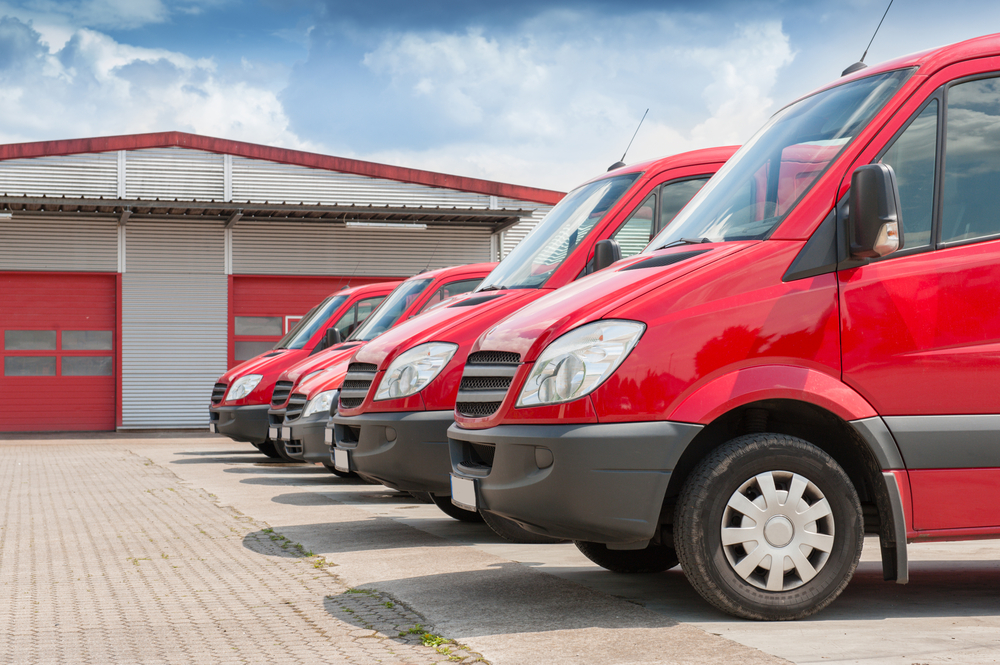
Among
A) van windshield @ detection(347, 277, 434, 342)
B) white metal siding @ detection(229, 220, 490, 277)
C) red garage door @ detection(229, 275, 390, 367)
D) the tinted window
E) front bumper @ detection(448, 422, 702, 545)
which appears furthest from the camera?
white metal siding @ detection(229, 220, 490, 277)

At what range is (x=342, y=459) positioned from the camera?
693 centimetres

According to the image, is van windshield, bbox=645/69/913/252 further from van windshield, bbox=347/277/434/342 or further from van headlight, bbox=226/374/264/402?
van headlight, bbox=226/374/264/402

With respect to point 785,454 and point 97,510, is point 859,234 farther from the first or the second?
point 97,510

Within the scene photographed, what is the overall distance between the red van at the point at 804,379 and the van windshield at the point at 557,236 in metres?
2.22

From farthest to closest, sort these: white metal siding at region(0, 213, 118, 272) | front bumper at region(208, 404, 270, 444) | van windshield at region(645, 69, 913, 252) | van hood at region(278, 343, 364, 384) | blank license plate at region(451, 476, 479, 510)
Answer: white metal siding at region(0, 213, 118, 272) → front bumper at region(208, 404, 270, 444) → van hood at region(278, 343, 364, 384) → blank license plate at region(451, 476, 479, 510) → van windshield at region(645, 69, 913, 252)

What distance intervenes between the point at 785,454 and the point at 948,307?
0.94 metres

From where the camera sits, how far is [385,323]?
36.0ft

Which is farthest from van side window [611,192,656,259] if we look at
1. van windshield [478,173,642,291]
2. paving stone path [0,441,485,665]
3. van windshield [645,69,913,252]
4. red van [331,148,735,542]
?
paving stone path [0,441,485,665]

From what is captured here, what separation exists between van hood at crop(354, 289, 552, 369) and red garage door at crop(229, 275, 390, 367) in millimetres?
15961

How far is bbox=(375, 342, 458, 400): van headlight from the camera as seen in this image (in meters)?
6.43

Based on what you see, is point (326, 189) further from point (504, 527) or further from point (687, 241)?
point (687, 241)

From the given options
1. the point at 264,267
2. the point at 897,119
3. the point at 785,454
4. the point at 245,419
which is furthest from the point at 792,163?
the point at 264,267

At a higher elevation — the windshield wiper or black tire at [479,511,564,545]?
the windshield wiper

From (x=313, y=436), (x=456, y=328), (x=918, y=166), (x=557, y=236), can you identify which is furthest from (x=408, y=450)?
(x=313, y=436)
